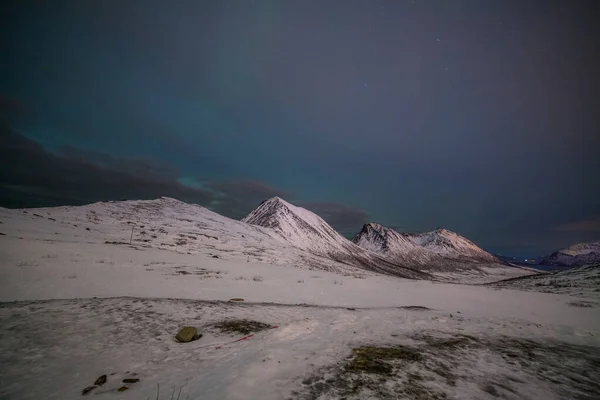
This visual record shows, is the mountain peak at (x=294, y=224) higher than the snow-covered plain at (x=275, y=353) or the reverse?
higher

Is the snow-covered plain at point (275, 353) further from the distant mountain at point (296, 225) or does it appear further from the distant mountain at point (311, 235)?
the distant mountain at point (296, 225)

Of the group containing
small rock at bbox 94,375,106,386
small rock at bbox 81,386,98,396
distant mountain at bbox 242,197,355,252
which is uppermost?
distant mountain at bbox 242,197,355,252

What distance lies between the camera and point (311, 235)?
145 metres

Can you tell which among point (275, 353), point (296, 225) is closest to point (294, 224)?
point (296, 225)

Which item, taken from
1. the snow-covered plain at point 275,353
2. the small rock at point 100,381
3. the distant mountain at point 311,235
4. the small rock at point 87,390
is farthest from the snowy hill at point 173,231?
the small rock at point 87,390

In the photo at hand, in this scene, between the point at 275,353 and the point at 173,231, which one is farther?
the point at 173,231

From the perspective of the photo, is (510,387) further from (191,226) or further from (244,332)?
(191,226)

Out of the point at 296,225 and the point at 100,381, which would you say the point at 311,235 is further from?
the point at 100,381

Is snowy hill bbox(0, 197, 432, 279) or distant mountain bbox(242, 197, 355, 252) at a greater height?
distant mountain bbox(242, 197, 355, 252)

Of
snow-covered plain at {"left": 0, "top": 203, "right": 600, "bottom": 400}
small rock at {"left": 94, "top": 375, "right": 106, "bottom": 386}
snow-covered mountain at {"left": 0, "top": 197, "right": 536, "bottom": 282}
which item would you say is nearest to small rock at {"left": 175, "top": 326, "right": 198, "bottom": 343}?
snow-covered plain at {"left": 0, "top": 203, "right": 600, "bottom": 400}

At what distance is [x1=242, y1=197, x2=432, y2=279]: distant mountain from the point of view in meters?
122

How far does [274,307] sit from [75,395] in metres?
9.04

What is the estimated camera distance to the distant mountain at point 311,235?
12250 centimetres

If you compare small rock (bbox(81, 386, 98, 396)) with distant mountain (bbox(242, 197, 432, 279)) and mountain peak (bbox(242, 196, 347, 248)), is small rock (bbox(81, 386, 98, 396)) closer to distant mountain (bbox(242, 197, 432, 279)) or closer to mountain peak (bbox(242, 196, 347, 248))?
distant mountain (bbox(242, 197, 432, 279))
